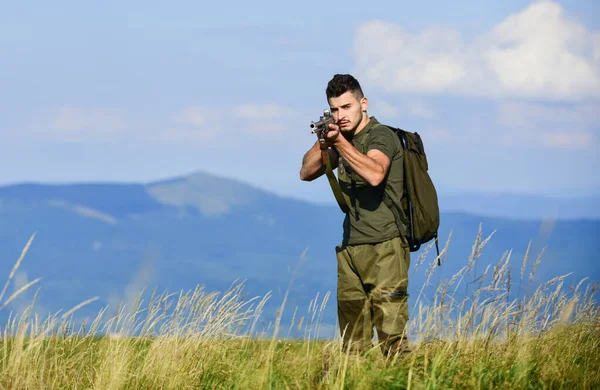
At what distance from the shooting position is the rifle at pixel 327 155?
5.13 metres

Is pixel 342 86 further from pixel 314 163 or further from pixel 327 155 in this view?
pixel 314 163

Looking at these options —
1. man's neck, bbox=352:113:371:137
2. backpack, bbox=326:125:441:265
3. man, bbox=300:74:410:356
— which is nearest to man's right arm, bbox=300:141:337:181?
man, bbox=300:74:410:356

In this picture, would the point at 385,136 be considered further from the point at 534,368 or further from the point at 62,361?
the point at 62,361

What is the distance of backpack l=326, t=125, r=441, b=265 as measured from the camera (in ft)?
17.5

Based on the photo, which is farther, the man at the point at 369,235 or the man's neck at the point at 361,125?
the man's neck at the point at 361,125

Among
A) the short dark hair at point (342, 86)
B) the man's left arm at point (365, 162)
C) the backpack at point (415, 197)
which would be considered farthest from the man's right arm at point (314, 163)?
the man's left arm at point (365, 162)

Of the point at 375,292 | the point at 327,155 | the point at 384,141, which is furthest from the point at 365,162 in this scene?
the point at 375,292

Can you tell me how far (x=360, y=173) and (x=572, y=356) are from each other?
7.76ft

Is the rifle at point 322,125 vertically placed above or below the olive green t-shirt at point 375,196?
above

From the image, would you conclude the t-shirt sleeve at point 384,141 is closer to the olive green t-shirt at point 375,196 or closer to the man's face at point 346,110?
the olive green t-shirt at point 375,196

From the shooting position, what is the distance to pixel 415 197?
536 cm

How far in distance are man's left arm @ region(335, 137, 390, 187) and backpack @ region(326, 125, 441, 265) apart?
0.31m

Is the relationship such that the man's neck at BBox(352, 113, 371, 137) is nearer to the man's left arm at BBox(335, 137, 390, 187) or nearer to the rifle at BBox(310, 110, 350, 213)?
the rifle at BBox(310, 110, 350, 213)

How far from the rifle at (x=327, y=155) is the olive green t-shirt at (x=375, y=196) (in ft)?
0.22
